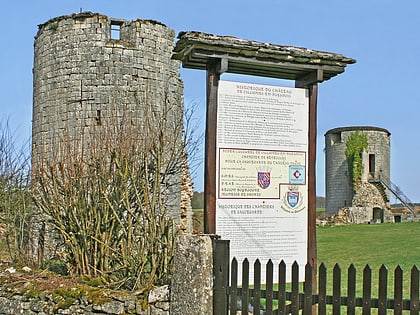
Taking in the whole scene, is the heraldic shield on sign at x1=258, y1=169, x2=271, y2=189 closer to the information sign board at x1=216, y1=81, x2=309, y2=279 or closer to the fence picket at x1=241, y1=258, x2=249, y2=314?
the information sign board at x1=216, y1=81, x2=309, y2=279

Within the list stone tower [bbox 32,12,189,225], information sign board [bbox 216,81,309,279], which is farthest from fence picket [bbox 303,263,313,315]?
stone tower [bbox 32,12,189,225]

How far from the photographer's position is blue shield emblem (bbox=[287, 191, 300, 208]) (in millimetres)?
6898

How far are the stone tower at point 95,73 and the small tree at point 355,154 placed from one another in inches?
1131

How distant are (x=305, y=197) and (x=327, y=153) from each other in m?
39.7

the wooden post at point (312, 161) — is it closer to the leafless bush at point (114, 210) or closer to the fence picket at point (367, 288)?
the leafless bush at point (114, 210)

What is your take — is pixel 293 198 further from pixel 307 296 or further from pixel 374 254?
pixel 374 254

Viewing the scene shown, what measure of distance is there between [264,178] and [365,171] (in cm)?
3868

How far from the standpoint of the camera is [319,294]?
205 inches

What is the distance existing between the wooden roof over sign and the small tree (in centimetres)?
3725

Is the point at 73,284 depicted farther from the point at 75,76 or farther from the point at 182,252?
the point at 75,76

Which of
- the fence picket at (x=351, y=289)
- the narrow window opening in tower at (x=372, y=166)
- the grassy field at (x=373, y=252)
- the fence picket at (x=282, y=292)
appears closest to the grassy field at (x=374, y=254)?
the grassy field at (x=373, y=252)

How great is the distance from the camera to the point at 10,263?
33.4 feet

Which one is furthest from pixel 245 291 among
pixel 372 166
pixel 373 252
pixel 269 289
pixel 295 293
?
pixel 372 166

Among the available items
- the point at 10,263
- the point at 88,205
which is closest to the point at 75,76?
the point at 10,263
